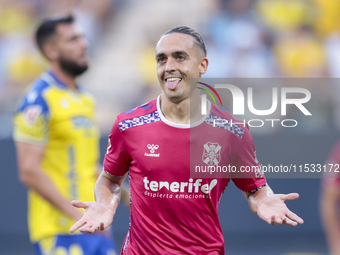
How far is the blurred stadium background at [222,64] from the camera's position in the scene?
7.88m

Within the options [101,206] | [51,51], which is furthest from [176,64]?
[51,51]

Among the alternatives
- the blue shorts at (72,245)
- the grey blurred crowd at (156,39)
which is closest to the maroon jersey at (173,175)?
the blue shorts at (72,245)

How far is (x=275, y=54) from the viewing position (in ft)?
30.5

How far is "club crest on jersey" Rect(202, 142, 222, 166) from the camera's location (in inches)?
130

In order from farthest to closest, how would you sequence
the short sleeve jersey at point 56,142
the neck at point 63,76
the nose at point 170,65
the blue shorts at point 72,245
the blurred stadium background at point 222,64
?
the blurred stadium background at point 222,64 < the neck at point 63,76 < the short sleeve jersey at point 56,142 < the blue shorts at point 72,245 < the nose at point 170,65

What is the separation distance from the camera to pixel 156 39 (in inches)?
382

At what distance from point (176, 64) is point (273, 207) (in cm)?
120

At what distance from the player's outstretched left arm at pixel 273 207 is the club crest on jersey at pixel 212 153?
40 cm

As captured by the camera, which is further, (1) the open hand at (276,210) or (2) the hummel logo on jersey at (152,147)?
(2) the hummel logo on jersey at (152,147)

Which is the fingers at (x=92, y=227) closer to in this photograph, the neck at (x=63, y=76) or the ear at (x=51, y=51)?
the neck at (x=63, y=76)

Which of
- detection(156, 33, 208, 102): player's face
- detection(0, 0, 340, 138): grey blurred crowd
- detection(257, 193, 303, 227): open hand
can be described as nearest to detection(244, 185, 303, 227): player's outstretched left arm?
detection(257, 193, 303, 227): open hand

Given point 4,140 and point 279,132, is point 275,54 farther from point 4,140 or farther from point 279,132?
point 4,140

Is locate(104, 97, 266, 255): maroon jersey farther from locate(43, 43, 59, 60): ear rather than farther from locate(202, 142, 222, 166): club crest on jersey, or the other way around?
locate(43, 43, 59, 60): ear

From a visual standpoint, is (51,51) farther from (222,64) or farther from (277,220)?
(222,64)
